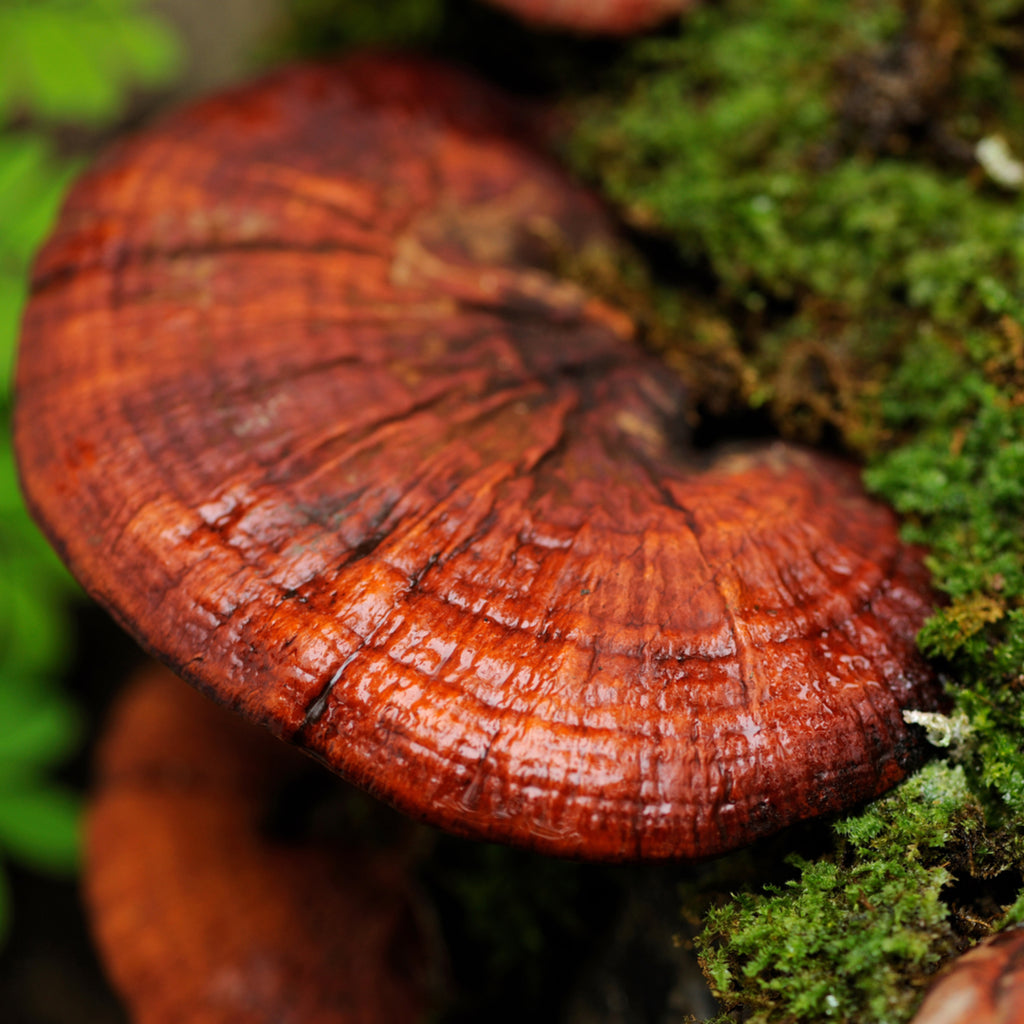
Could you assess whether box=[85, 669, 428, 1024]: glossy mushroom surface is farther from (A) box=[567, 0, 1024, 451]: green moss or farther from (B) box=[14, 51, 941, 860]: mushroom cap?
(A) box=[567, 0, 1024, 451]: green moss

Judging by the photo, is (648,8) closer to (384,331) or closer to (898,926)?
(384,331)

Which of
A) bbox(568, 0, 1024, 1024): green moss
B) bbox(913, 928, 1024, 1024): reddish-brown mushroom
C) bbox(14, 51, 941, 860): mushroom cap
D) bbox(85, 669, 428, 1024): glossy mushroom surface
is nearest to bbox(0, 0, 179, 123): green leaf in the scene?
bbox(14, 51, 941, 860): mushroom cap

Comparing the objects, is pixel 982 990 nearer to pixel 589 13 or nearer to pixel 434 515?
pixel 434 515

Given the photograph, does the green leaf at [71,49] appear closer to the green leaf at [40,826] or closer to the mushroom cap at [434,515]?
the mushroom cap at [434,515]

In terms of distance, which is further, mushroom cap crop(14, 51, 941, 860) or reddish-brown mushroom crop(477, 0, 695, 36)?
reddish-brown mushroom crop(477, 0, 695, 36)

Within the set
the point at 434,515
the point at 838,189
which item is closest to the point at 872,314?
the point at 838,189

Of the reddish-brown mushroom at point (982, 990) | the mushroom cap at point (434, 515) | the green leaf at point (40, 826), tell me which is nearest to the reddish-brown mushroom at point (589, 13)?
the mushroom cap at point (434, 515)

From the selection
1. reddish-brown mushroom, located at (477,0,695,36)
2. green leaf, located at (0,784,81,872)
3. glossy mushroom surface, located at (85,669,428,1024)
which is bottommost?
green leaf, located at (0,784,81,872)

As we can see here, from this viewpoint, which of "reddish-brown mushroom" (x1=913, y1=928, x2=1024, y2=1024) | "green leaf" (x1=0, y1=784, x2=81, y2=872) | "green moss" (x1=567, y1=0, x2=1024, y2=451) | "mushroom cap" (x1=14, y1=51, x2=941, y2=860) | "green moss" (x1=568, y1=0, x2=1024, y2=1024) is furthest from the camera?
"green leaf" (x1=0, y1=784, x2=81, y2=872)
